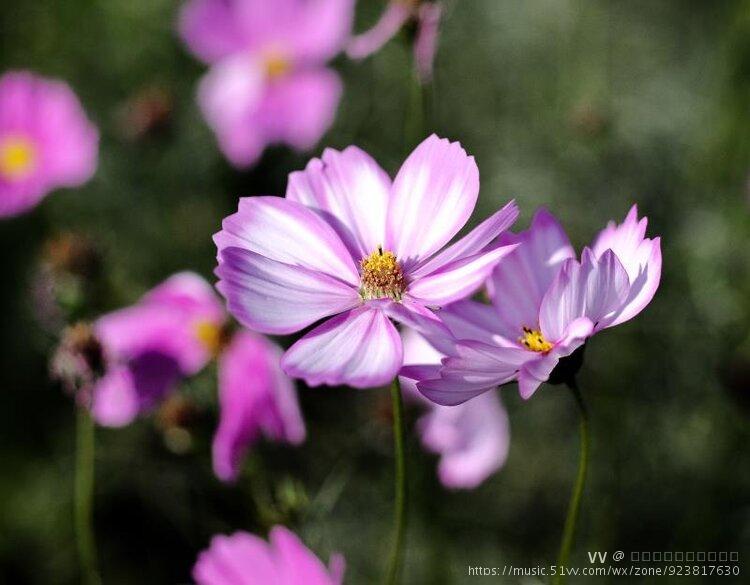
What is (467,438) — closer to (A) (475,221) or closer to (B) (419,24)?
(B) (419,24)

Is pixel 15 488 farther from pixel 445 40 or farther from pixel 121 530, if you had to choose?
pixel 445 40

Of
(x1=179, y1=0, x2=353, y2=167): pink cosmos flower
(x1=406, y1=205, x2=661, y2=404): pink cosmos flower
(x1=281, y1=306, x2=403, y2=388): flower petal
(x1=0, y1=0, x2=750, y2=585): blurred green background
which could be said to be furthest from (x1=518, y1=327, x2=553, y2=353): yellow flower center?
(x1=179, y1=0, x2=353, y2=167): pink cosmos flower

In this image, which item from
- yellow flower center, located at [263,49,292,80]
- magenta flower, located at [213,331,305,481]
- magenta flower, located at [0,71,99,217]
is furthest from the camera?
yellow flower center, located at [263,49,292,80]

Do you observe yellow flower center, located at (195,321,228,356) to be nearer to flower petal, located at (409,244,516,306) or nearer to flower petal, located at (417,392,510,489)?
flower petal, located at (417,392,510,489)

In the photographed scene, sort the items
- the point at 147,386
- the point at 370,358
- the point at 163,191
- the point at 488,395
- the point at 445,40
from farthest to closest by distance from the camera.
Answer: the point at 445,40, the point at 163,191, the point at 488,395, the point at 147,386, the point at 370,358

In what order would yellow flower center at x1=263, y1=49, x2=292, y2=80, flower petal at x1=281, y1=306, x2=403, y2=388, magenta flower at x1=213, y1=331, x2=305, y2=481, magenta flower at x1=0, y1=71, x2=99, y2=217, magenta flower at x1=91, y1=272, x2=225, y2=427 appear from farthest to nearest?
yellow flower center at x1=263, y1=49, x2=292, y2=80
magenta flower at x1=0, y1=71, x2=99, y2=217
magenta flower at x1=91, y1=272, x2=225, y2=427
magenta flower at x1=213, y1=331, x2=305, y2=481
flower petal at x1=281, y1=306, x2=403, y2=388

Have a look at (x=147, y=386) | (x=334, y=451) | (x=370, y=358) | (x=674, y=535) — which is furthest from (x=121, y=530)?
(x=370, y=358)

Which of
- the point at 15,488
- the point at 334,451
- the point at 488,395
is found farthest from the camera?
the point at 15,488
